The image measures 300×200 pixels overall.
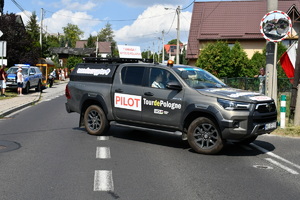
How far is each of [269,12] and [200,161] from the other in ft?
19.6

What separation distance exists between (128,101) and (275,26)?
4814mm

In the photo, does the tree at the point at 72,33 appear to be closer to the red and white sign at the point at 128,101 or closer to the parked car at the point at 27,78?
the parked car at the point at 27,78

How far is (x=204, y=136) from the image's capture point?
7.92 m

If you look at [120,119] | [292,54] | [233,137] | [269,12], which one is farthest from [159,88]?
[292,54]

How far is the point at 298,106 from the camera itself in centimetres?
1134

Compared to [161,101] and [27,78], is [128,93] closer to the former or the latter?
[161,101]

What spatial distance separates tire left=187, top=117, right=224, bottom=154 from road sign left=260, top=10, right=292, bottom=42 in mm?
4410

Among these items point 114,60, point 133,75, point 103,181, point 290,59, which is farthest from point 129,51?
point 103,181

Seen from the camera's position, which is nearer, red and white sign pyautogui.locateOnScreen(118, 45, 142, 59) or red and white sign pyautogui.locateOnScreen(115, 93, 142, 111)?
red and white sign pyautogui.locateOnScreen(115, 93, 142, 111)

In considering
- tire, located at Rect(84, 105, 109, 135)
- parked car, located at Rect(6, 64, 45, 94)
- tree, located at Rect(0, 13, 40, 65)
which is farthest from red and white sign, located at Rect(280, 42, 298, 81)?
tree, located at Rect(0, 13, 40, 65)

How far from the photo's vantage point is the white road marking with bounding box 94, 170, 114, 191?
541 centimetres

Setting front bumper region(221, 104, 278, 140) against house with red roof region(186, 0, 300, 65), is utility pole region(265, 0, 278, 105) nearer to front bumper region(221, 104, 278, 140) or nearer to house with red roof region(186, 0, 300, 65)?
front bumper region(221, 104, 278, 140)

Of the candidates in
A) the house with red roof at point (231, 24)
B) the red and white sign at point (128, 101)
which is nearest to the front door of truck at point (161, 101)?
the red and white sign at point (128, 101)

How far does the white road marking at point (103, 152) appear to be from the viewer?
7.49m
